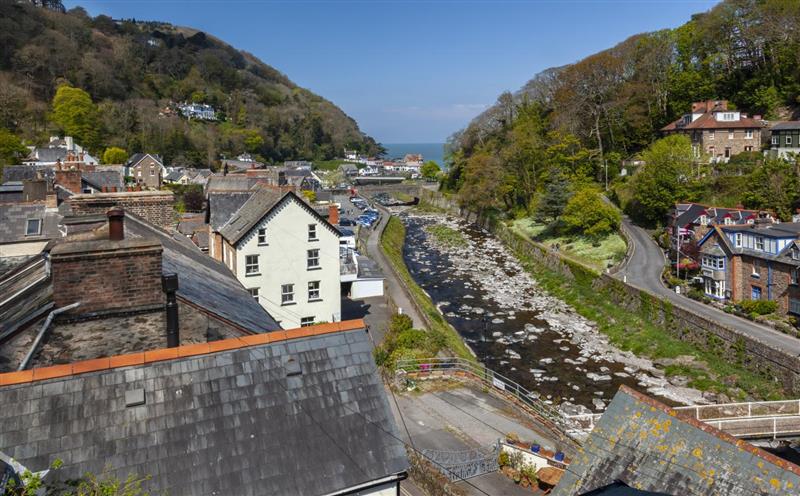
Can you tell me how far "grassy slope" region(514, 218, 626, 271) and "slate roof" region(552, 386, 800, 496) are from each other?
1435 inches

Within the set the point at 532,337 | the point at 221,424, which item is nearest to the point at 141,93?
the point at 532,337

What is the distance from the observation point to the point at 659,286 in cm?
3731

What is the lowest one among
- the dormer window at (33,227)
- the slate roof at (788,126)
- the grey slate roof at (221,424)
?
the grey slate roof at (221,424)

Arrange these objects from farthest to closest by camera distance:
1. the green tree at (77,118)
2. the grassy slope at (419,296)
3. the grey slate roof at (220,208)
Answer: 1. the green tree at (77,118)
2. the grey slate roof at (220,208)
3. the grassy slope at (419,296)

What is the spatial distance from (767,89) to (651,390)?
52.9 meters

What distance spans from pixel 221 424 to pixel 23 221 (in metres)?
19.5

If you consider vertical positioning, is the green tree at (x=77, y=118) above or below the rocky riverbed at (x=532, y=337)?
above

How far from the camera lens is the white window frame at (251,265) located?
89.3ft

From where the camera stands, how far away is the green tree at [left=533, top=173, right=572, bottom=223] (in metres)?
58.4

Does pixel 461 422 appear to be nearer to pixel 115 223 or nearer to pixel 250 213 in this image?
pixel 115 223

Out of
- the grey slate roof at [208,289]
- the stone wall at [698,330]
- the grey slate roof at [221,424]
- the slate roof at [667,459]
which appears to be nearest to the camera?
the grey slate roof at [221,424]

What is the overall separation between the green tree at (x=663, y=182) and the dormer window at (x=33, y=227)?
4485 cm

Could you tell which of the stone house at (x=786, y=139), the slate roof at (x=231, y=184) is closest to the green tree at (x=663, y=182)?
the stone house at (x=786, y=139)

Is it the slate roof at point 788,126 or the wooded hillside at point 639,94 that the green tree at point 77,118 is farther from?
the slate roof at point 788,126
